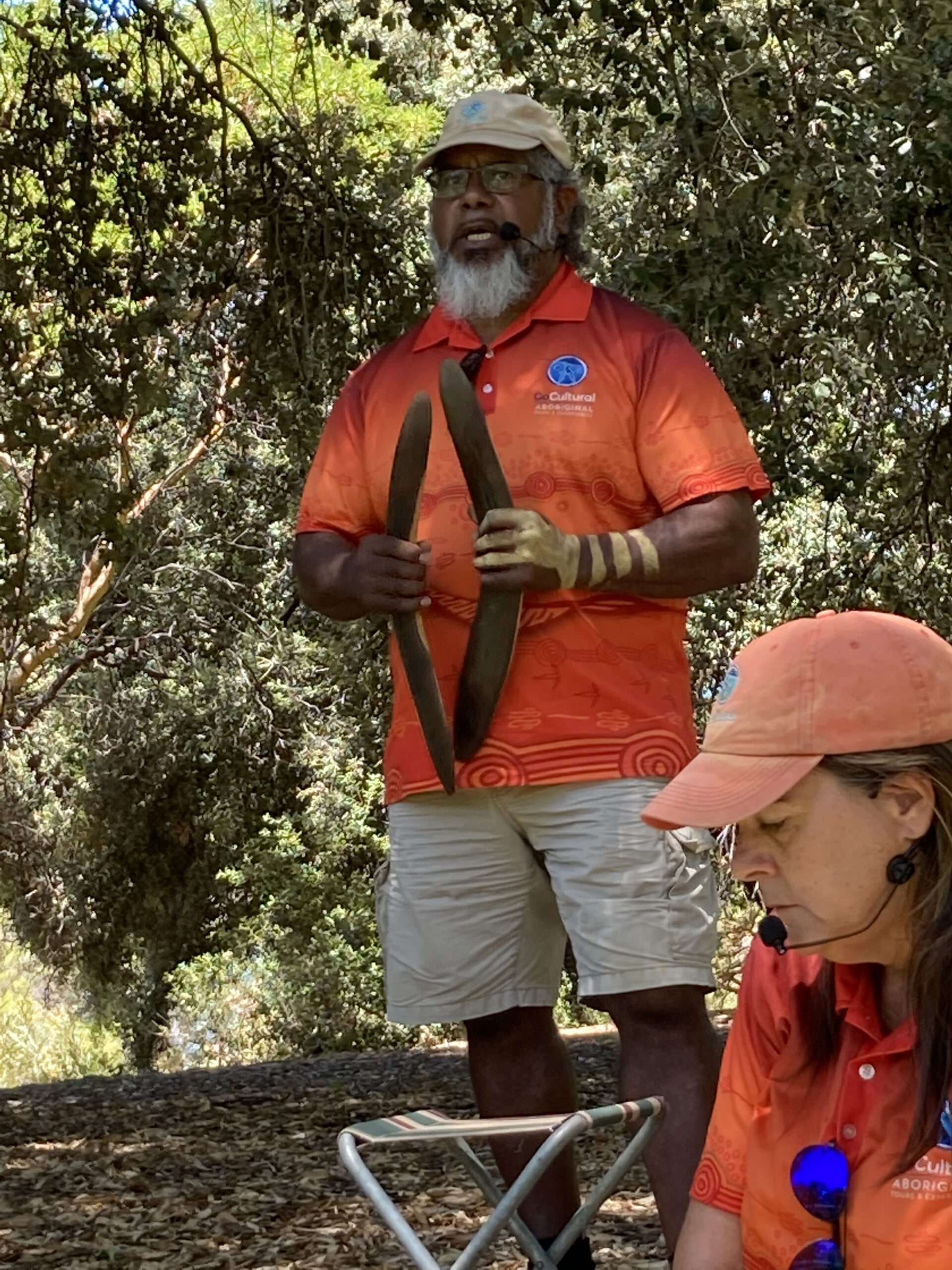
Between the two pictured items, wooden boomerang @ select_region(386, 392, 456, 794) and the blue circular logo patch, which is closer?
wooden boomerang @ select_region(386, 392, 456, 794)

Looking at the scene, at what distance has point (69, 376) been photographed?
507cm

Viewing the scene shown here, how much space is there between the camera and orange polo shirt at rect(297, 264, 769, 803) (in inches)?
114

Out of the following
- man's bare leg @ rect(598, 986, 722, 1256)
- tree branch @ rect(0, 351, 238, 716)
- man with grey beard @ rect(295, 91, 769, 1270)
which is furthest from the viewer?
tree branch @ rect(0, 351, 238, 716)

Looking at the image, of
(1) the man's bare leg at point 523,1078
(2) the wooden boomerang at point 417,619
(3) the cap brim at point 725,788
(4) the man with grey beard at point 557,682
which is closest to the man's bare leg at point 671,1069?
(4) the man with grey beard at point 557,682

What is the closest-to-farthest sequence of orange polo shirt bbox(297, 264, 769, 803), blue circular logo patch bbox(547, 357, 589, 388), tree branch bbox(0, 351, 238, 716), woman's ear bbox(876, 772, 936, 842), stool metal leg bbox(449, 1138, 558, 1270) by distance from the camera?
woman's ear bbox(876, 772, 936, 842) < stool metal leg bbox(449, 1138, 558, 1270) < orange polo shirt bbox(297, 264, 769, 803) < blue circular logo patch bbox(547, 357, 589, 388) < tree branch bbox(0, 351, 238, 716)

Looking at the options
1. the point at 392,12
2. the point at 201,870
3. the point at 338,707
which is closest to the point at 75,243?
the point at 392,12

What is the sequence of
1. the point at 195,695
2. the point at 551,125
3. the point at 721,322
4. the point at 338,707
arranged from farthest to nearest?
the point at 195,695, the point at 338,707, the point at 721,322, the point at 551,125

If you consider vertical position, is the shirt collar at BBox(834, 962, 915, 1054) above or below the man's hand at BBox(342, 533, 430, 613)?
below

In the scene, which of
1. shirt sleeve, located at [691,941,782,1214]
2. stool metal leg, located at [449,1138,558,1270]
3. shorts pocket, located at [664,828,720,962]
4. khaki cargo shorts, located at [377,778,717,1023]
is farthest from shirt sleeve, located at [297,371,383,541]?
shirt sleeve, located at [691,941,782,1214]

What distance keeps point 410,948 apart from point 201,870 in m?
14.0

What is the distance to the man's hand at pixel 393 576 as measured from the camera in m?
2.90

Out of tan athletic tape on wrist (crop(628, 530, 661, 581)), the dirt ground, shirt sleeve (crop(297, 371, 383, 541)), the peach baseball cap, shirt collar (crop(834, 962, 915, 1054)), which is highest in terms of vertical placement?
shirt sleeve (crop(297, 371, 383, 541))

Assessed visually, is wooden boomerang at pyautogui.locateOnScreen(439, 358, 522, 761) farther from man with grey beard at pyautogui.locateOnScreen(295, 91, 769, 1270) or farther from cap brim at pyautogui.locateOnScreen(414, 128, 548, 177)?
cap brim at pyautogui.locateOnScreen(414, 128, 548, 177)

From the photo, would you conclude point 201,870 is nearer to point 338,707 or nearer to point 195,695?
point 195,695
